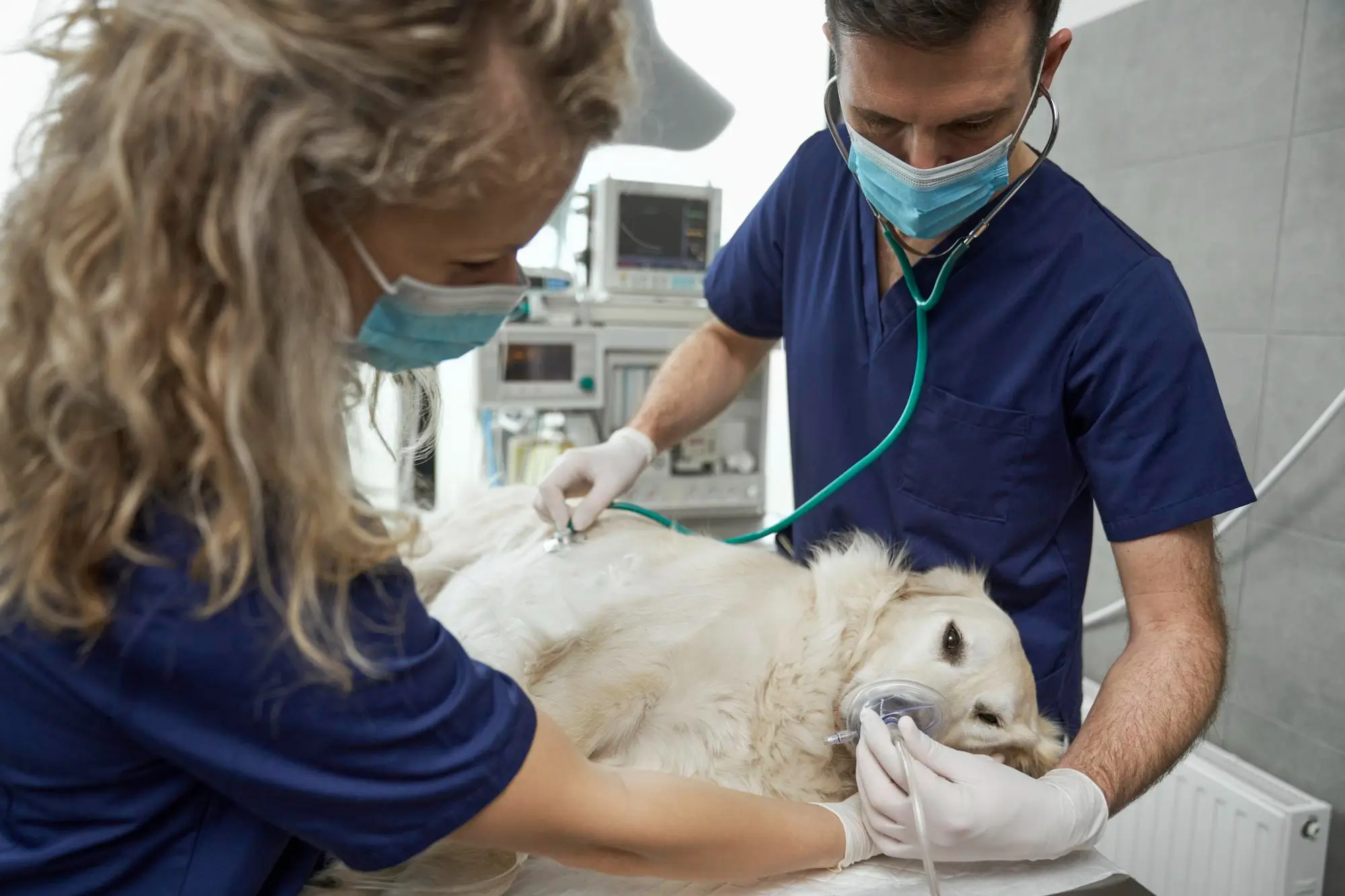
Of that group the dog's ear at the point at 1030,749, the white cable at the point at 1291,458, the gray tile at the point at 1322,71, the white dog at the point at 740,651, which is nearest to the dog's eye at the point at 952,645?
the white dog at the point at 740,651

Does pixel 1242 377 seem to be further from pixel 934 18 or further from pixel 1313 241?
pixel 934 18

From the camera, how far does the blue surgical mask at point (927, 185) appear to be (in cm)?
128

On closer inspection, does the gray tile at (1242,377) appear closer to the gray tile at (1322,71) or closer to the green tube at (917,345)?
the gray tile at (1322,71)

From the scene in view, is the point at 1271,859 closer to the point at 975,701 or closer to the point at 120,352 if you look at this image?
the point at 975,701

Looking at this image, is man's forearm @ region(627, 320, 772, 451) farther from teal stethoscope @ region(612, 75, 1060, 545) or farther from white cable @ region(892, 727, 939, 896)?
white cable @ region(892, 727, 939, 896)

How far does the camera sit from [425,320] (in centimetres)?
77

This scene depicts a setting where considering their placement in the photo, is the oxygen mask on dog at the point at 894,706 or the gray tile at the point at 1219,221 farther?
the gray tile at the point at 1219,221

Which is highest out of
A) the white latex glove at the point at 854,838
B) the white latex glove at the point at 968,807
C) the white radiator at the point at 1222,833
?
the white latex glove at the point at 968,807

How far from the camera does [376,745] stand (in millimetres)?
658

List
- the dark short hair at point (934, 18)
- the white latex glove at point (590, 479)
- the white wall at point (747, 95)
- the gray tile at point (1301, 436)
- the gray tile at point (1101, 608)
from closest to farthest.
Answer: the dark short hair at point (934, 18) → the white latex glove at point (590, 479) → the gray tile at point (1301, 436) → the gray tile at point (1101, 608) → the white wall at point (747, 95)

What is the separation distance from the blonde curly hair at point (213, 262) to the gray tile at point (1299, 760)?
225cm

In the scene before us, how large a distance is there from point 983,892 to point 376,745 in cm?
71


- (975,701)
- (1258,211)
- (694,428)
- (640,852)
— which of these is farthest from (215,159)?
(1258,211)

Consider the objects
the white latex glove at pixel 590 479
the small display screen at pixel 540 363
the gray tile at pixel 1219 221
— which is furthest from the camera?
the small display screen at pixel 540 363
